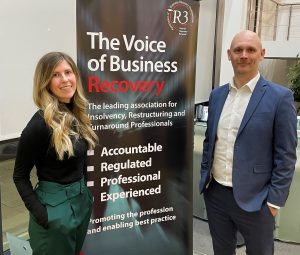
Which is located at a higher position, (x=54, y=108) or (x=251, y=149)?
(x=54, y=108)

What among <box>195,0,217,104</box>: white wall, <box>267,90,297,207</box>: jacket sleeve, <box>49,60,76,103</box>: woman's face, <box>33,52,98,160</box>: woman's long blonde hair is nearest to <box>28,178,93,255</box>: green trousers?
<box>33,52,98,160</box>: woman's long blonde hair

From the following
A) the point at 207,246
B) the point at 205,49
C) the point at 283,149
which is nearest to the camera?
the point at 283,149

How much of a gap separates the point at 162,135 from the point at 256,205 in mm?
716

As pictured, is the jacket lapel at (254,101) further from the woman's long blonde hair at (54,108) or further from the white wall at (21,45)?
the white wall at (21,45)

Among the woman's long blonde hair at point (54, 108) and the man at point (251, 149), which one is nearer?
the woman's long blonde hair at point (54, 108)

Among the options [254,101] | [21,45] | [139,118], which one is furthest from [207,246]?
[21,45]

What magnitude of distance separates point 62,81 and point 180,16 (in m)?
0.97

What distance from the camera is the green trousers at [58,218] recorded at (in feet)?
4.62

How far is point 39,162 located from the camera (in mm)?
1424

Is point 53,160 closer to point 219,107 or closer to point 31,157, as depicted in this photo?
point 31,157

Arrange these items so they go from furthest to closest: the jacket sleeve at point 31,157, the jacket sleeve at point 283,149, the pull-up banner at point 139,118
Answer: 1. the pull-up banner at point 139,118
2. the jacket sleeve at point 283,149
3. the jacket sleeve at point 31,157

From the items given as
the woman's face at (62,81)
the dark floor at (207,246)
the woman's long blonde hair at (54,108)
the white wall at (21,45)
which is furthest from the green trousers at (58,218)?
the dark floor at (207,246)

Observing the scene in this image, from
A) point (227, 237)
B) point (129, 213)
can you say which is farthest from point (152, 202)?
point (227, 237)

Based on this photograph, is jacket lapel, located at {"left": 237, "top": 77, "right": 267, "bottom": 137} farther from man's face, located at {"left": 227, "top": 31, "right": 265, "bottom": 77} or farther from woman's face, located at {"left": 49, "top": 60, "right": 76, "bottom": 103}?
woman's face, located at {"left": 49, "top": 60, "right": 76, "bottom": 103}
